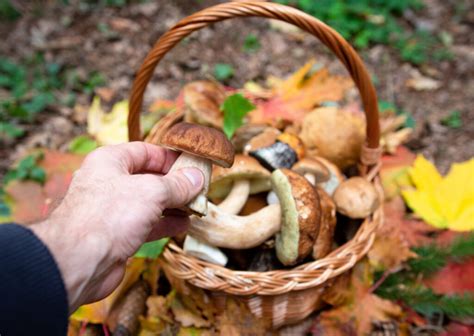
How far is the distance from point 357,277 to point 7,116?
254 cm

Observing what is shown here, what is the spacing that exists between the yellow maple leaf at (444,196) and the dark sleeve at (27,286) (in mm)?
1617

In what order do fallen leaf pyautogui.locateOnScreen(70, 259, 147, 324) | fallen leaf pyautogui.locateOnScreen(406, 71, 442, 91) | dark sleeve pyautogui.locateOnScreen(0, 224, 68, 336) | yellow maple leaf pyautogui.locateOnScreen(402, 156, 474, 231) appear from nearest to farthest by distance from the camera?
dark sleeve pyautogui.locateOnScreen(0, 224, 68, 336) < fallen leaf pyautogui.locateOnScreen(70, 259, 147, 324) < yellow maple leaf pyautogui.locateOnScreen(402, 156, 474, 231) < fallen leaf pyautogui.locateOnScreen(406, 71, 442, 91)

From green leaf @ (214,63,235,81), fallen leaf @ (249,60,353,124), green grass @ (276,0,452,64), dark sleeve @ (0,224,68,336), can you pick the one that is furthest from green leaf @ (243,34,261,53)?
dark sleeve @ (0,224,68,336)

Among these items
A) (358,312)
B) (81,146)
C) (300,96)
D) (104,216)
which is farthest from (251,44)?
(104,216)

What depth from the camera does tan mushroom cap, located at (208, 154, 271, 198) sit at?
155 cm

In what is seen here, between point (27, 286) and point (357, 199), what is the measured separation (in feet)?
3.91

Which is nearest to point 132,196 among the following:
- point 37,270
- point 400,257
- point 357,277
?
point 37,270

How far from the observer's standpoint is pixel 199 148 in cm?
116

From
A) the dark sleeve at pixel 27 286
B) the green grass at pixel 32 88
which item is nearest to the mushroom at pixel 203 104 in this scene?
the dark sleeve at pixel 27 286

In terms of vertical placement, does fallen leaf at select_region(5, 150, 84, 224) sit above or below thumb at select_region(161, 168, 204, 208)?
below

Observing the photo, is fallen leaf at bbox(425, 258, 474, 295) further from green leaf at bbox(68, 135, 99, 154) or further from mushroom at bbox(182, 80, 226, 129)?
green leaf at bbox(68, 135, 99, 154)

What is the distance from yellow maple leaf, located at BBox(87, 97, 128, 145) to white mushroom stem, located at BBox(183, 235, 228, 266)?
3.31 ft

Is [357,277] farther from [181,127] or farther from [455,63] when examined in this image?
[455,63]

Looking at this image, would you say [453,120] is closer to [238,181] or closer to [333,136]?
[333,136]
